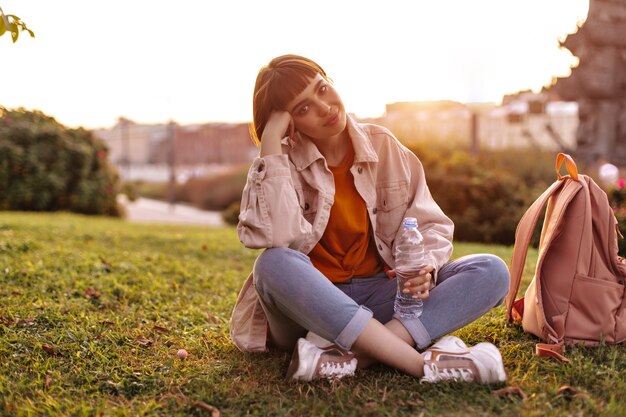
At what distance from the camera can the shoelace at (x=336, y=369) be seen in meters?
2.50

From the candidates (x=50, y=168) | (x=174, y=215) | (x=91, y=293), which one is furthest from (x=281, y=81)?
(x=174, y=215)

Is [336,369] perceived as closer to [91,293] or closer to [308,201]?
[308,201]

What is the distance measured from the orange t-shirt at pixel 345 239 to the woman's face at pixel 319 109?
0.21 m

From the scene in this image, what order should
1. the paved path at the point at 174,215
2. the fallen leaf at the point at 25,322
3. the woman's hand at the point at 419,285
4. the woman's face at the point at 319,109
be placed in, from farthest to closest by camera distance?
the paved path at the point at 174,215 < the fallen leaf at the point at 25,322 < the woman's face at the point at 319,109 < the woman's hand at the point at 419,285

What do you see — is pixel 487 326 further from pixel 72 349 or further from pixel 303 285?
pixel 72 349

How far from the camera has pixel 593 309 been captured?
9.18 feet

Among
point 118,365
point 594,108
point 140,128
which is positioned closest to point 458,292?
point 118,365

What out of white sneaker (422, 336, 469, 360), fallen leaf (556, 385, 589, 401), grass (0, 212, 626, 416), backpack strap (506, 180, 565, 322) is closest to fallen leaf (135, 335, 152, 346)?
grass (0, 212, 626, 416)

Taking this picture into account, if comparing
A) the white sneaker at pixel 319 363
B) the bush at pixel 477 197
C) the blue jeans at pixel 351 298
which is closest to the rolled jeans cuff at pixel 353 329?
the blue jeans at pixel 351 298

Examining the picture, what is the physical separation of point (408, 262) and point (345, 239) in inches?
12.2

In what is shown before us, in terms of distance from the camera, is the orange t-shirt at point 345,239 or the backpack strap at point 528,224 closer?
the orange t-shirt at point 345,239

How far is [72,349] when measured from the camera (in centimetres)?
301

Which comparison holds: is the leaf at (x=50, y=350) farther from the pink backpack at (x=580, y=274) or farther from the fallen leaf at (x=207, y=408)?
the pink backpack at (x=580, y=274)

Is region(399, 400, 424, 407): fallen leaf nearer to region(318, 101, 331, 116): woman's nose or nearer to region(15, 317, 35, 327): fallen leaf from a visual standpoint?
region(318, 101, 331, 116): woman's nose
